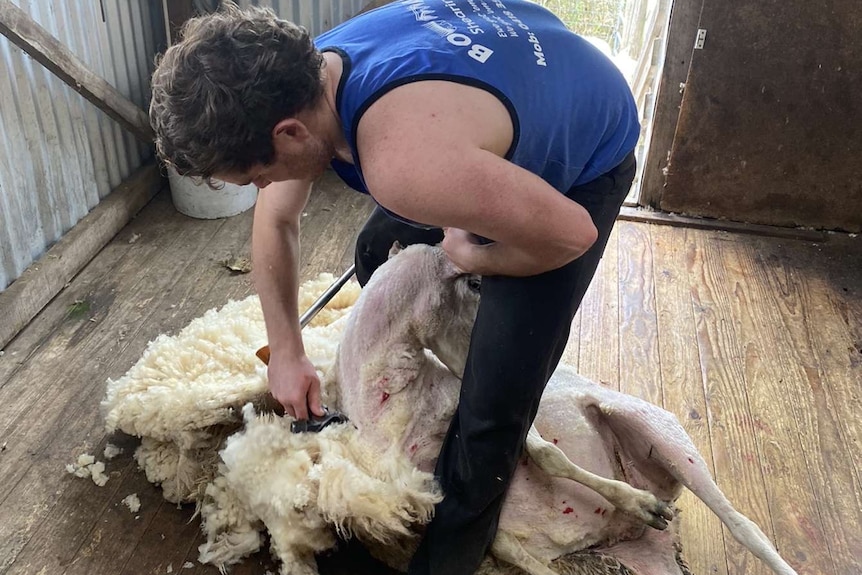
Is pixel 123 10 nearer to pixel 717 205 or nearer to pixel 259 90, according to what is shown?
pixel 259 90

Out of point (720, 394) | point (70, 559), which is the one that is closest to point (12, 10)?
point (70, 559)

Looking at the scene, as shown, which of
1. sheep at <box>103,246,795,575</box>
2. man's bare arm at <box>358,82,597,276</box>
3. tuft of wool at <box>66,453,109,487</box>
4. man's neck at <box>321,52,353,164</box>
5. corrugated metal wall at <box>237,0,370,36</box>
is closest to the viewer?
man's bare arm at <box>358,82,597,276</box>

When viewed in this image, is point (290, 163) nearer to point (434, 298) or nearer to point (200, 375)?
point (434, 298)

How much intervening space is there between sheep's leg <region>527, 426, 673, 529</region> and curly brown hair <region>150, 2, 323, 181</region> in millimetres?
761

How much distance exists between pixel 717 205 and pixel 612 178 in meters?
1.79

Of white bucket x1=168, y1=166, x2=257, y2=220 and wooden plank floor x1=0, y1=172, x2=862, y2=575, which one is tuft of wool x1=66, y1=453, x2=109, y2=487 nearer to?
wooden plank floor x1=0, y1=172, x2=862, y2=575

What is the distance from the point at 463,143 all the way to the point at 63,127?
2043 millimetres

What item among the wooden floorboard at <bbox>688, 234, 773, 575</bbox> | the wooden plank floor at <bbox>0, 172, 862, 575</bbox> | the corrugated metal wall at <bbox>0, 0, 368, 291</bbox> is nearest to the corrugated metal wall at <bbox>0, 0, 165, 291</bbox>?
the corrugated metal wall at <bbox>0, 0, 368, 291</bbox>

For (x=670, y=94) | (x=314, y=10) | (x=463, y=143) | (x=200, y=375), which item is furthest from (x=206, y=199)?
(x=463, y=143)

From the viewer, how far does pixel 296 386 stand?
5.01ft

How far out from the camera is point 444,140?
1.03 m

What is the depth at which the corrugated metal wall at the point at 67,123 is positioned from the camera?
7.61ft

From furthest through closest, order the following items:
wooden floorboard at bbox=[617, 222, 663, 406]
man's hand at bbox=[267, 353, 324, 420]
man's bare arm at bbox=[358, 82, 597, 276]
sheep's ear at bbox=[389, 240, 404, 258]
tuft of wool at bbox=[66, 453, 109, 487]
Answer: wooden floorboard at bbox=[617, 222, 663, 406] < tuft of wool at bbox=[66, 453, 109, 487] < sheep's ear at bbox=[389, 240, 404, 258] < man's hand at bbox=[267, 353, 324, 420] < man's bare arm at bbox=[358, 82, 597, 276]

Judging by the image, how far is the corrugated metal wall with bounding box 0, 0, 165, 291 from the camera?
91.3 inches
